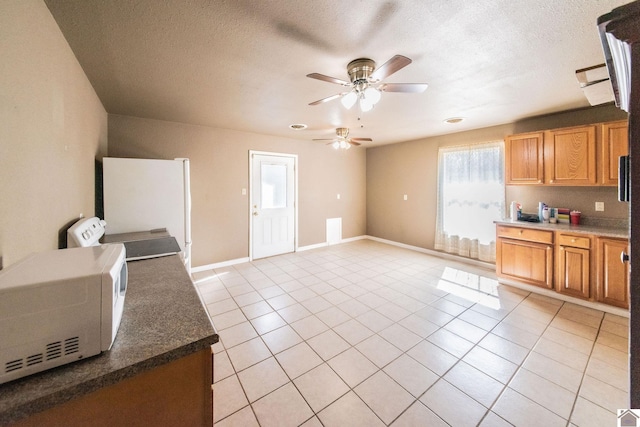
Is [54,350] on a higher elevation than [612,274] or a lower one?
higher

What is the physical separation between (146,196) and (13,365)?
239 centimetres

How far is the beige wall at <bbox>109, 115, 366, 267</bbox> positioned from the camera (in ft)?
11.6

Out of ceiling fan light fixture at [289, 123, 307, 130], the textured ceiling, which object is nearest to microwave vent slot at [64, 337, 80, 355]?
the textured ceiling

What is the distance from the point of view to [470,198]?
14.3 feet

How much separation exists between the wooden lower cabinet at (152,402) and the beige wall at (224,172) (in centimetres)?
344

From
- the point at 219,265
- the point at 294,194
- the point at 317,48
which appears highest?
the point at 317,48

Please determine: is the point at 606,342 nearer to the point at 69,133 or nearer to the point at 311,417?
the point at 311,417

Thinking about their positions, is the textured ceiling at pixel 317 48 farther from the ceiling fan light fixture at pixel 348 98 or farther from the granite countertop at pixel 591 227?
the granite countertop at pixel 591 227

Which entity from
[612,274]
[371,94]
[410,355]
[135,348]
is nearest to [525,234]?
[612,274]

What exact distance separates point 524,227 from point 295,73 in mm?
3431

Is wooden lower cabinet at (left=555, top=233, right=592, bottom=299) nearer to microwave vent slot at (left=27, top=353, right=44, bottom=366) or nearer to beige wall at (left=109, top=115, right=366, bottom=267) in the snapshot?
beige wall at (left=109, top=115, right=366, bottom=267)

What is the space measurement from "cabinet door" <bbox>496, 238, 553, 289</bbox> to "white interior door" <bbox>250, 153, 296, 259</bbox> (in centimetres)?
359

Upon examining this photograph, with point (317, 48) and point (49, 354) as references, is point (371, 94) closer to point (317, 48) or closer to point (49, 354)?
point (317, 48)

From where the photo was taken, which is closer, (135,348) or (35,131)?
(135,348)
